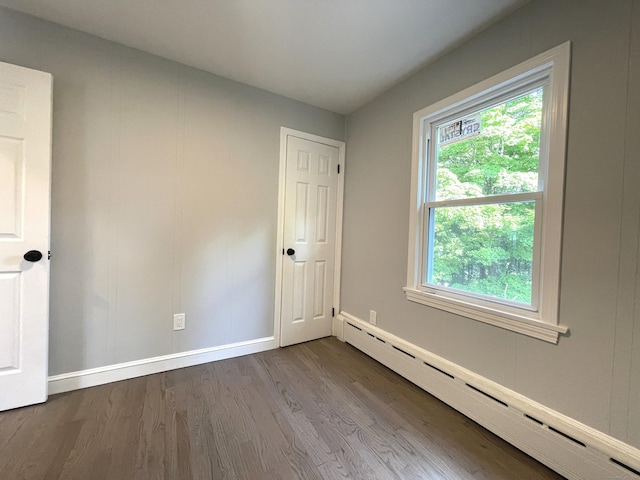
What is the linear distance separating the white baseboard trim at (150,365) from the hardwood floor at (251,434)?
0.06 meters

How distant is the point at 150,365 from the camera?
6.57ft

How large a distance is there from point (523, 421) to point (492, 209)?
117cm

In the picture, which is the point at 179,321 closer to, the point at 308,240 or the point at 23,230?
the point at 23,230

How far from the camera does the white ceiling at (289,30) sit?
1.50m

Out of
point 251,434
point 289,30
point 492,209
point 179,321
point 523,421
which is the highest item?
point 289,30

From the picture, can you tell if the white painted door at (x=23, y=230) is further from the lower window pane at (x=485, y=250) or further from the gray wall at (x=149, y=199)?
the lower window pane at (x=485, y=250)

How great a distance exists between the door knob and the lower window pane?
2.55 metres

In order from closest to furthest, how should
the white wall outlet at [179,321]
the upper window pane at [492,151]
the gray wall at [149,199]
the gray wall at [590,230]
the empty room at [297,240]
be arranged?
the gray wall at [590,230] → the empty room at [297,240] → the upper window pane at [492,151] → the gray wall at [149,199] → the white wall outlet at [179,321]

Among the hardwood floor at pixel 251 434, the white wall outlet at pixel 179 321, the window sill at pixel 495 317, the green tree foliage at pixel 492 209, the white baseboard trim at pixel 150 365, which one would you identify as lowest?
the hardwood floor at pixel 251 434

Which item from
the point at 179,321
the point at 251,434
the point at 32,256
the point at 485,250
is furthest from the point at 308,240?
the point at 32,256

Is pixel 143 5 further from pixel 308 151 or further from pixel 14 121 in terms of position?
pixel 308 151

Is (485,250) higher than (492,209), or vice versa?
(492,209)

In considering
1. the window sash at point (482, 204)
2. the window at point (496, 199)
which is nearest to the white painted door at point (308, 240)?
the window at point (496, 199)

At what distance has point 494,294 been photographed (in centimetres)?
162
